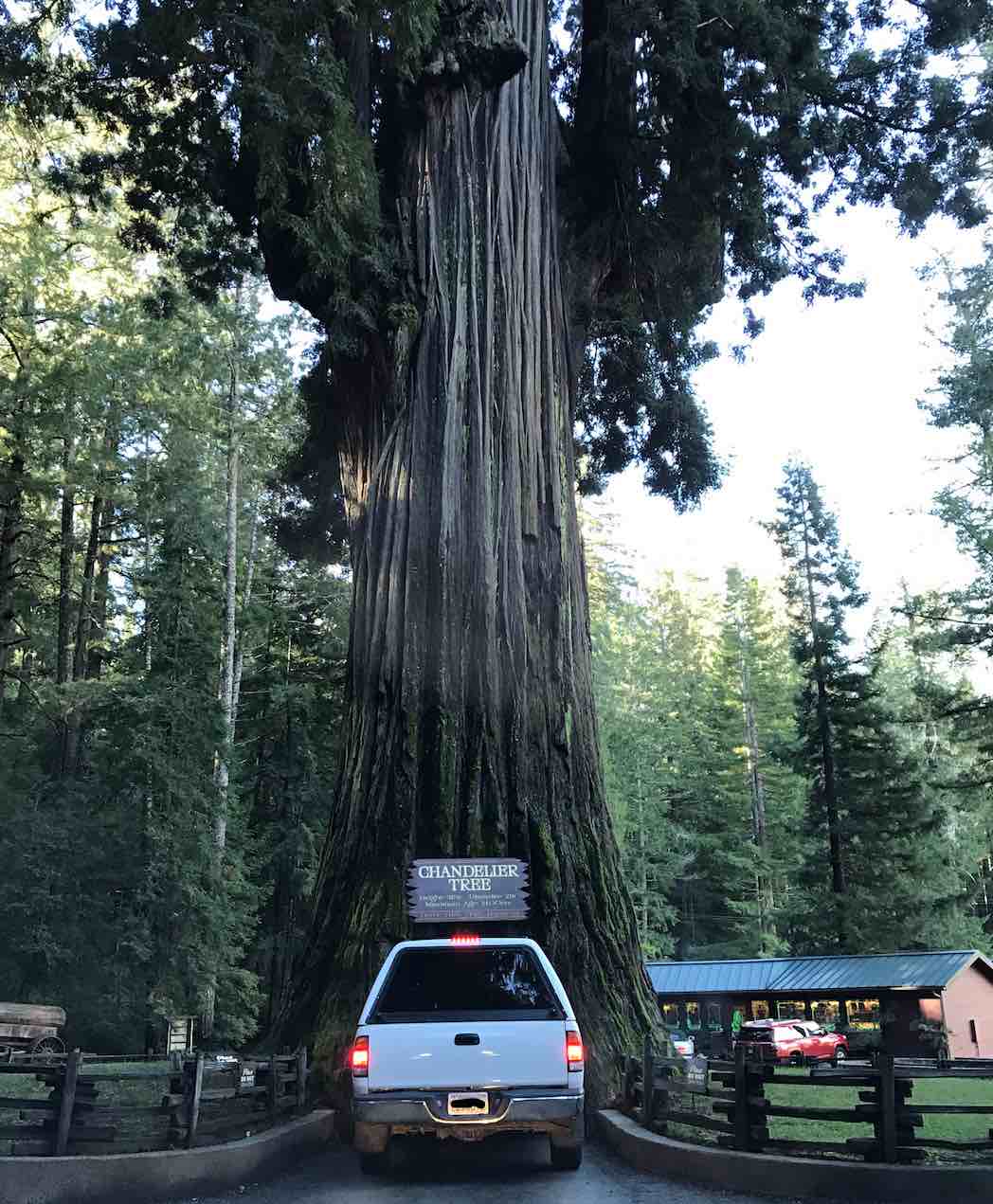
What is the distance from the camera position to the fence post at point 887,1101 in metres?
5.98

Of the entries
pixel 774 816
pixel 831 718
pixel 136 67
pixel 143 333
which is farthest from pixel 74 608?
pixel 774 816

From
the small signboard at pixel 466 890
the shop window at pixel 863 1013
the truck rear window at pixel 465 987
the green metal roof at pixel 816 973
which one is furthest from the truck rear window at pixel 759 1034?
the truck rear window at pixel 465 987

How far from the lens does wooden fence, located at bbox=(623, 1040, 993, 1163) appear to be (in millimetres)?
5988

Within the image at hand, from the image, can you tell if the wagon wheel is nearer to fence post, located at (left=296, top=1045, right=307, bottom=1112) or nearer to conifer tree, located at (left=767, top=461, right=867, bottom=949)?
fence post, located at (left=296, top=1045, right=307, bottom=1112)

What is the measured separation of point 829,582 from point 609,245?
94.1ft

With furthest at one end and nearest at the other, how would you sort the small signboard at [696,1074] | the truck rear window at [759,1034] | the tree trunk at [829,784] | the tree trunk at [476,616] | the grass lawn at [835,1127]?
the tree trunk at [829,784] → the truck rear window at [759,1034] → the tree trunk at [476,616] → the small signboard at [696,1074] → the grass lawn at [835,1127]

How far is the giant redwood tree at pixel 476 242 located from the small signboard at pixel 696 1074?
4.08 feet

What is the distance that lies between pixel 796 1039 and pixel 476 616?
73.6 feet

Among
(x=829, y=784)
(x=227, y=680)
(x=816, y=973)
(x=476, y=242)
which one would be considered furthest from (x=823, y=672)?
(x=476, y=242)

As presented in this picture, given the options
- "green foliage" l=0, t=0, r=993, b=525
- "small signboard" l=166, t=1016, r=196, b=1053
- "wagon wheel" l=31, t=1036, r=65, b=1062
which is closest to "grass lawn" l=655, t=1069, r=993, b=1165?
"green foliage" l=0, t=0, r=993, b=525

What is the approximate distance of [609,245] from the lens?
14242 mm

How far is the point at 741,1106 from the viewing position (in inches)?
258

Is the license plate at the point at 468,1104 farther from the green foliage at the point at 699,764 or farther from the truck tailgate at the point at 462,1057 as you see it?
the green foliage at the point at 699,764

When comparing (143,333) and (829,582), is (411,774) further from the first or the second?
(829,582)
